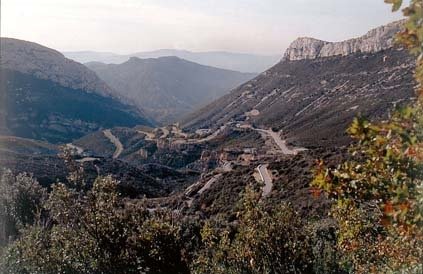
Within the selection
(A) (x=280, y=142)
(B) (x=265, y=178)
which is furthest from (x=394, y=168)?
(A) (x=280, y=142)

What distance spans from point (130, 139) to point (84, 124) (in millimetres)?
51461

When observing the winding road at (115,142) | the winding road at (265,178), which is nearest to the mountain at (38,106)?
the winding road at (115,142)

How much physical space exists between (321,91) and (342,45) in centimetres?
4000

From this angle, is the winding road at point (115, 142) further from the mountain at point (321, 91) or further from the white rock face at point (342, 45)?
the white rock face at point (342, 45)

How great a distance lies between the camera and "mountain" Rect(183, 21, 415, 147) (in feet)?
286

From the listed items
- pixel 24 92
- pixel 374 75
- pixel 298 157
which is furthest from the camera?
pixel 24 92

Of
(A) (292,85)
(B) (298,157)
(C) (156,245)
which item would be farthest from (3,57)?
(C) (156,245)

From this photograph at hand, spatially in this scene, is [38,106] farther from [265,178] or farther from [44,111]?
[265,178]

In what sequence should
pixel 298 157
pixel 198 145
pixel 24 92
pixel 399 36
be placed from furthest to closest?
pixel 24 92
pixel 198 145
pixel 298 157
pixel 399 36

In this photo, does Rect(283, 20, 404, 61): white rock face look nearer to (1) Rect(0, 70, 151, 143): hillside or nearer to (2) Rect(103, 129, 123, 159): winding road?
(2) Rect(103, 129, 123, 159): winding road

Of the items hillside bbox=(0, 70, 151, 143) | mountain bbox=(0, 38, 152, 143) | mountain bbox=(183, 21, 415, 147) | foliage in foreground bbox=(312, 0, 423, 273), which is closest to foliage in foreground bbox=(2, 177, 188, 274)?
foliage in foreground bbox=(312, 0, 423, 273)

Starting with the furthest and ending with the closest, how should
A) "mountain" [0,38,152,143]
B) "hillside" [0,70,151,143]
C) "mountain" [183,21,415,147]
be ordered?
"hillside" [0,70,151,143] < "mountain" [0,38,152,143] < "mountain" [183,21,415,147]

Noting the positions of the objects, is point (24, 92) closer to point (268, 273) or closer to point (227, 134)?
point (227, 134)

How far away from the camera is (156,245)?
12.8 metres
